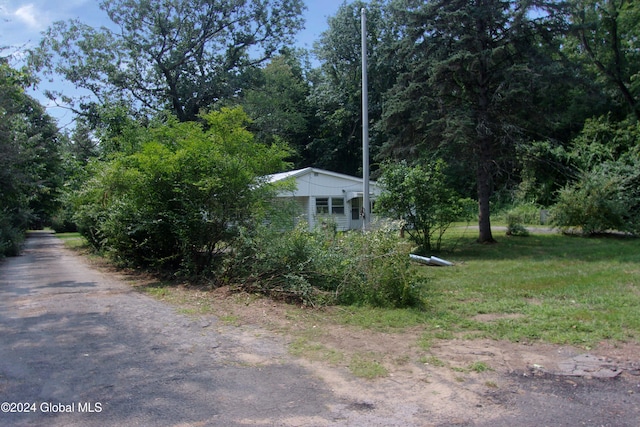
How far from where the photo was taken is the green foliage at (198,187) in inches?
376

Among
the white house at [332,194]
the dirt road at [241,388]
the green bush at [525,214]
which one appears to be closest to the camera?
the dirt road at [241,388]

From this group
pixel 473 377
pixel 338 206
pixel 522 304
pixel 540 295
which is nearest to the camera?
pixel 473 377

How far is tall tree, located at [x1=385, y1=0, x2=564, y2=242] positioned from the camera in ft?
52.3

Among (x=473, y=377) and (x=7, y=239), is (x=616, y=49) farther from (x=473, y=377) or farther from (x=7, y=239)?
(x=7, y=239)

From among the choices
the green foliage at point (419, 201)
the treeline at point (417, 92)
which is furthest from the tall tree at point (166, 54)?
the green foliage at point (419, 201)

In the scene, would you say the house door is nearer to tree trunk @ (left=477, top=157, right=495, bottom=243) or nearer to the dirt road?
tree trunk @ (left=477, top=157, right=495, bottom=243)

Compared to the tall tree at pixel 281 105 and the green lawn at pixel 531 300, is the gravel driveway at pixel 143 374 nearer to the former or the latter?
the green lawn at pixel 531 300

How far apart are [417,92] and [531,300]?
35.5ft

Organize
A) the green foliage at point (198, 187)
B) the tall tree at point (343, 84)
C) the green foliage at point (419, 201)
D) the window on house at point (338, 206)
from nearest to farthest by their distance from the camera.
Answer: the green foliage at point (198, 187), the green foliage at point (419, 201), the window on house at point (338, 206), the tall tree at point (343, 84)

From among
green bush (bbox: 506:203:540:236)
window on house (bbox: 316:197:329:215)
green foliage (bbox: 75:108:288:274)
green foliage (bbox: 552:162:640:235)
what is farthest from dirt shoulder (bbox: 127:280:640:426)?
window on house (bbox: 316:197:329:215)

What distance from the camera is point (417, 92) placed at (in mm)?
17125

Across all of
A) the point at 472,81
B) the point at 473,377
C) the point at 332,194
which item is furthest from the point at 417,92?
the point at 473,377

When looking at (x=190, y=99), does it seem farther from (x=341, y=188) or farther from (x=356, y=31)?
(x=356, y=31)

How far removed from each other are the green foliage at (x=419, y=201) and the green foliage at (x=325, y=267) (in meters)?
6.10
